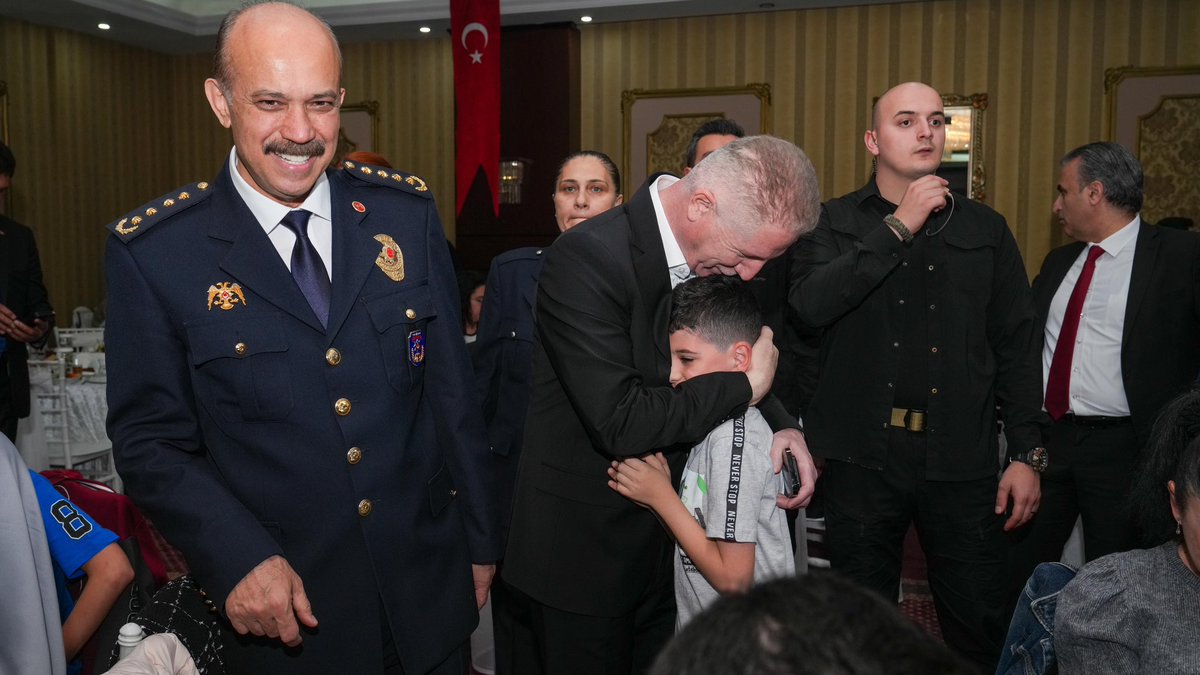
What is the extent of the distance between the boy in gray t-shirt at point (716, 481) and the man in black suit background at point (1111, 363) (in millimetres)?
1446

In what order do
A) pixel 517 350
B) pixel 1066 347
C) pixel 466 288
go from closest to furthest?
pixel 517 350
pixel 1066 347
pixel 466 288

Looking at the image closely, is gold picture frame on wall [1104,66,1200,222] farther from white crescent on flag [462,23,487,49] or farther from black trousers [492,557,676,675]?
black trousers [492,557,676,675]

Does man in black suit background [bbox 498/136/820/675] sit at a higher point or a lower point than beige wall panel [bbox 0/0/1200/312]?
lower

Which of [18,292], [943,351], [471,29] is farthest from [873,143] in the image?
[471,29]

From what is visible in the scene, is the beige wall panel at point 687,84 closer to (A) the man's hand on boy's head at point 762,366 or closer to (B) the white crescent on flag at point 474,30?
(B) the white crescent on flag at point 474,30

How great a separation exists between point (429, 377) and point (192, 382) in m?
0.38

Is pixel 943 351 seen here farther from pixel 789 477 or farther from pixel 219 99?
pixel 219 99

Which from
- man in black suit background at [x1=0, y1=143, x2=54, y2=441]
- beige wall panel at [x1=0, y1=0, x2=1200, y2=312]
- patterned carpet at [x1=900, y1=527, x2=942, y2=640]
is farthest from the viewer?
beige wall panel at [x1=0, y1=0, x2=1200, y2=312]

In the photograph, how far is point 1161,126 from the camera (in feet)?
22.5

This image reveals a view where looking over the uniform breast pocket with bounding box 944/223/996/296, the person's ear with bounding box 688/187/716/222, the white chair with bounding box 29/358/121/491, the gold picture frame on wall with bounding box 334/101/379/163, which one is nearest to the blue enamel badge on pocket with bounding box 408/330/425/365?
the person's ear with bounding box 688/187/716/222

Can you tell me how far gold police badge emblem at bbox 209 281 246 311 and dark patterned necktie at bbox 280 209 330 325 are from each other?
88 millimetres

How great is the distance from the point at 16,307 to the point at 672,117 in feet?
17.1

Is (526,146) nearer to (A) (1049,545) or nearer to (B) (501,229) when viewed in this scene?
(B) (501,229)

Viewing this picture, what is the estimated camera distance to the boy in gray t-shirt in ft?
5.39
